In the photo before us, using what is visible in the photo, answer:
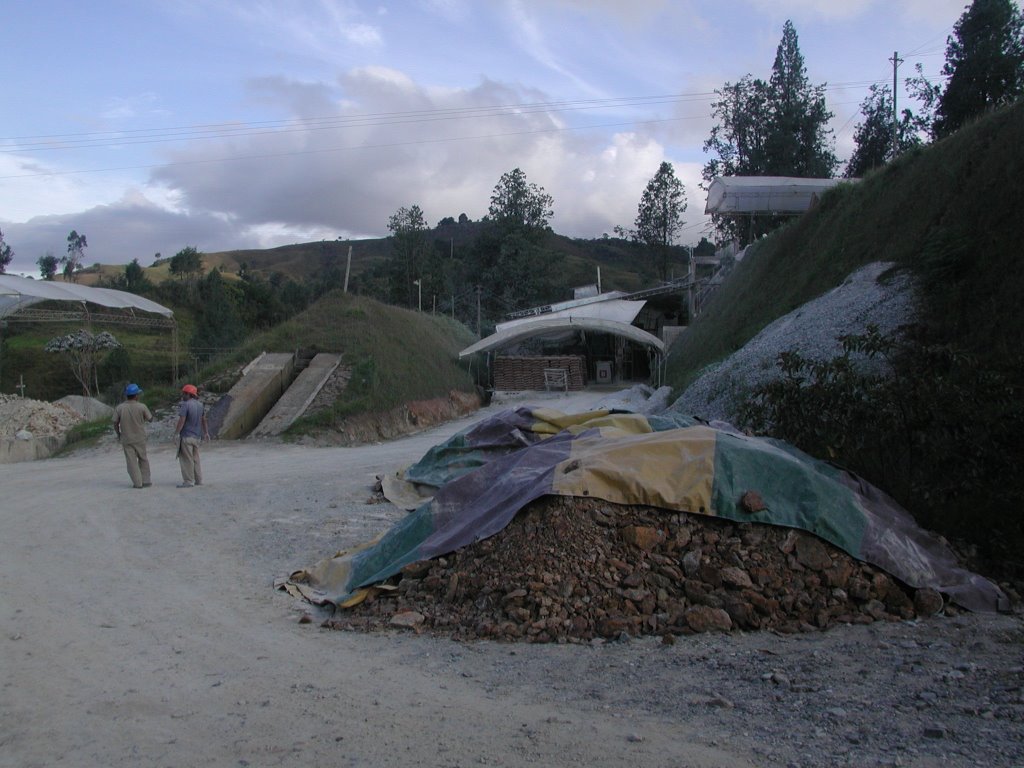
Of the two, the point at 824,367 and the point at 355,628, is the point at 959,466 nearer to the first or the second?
the point at 824,367

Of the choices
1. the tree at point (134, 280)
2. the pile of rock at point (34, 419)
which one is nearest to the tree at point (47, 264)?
the tree at point (134, 280)

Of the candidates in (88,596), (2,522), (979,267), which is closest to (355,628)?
Result: (88,596)

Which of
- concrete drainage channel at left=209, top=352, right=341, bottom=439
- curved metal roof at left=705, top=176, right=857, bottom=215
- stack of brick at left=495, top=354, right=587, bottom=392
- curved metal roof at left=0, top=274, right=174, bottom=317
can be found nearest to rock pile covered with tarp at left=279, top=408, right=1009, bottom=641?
concrete drainage channel at left=209, top=352, right=341, bottom=439

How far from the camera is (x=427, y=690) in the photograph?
5.03 metres

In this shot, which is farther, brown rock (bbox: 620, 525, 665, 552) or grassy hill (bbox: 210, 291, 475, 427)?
grassy hill (bbox: 210, 291, 475, 427)

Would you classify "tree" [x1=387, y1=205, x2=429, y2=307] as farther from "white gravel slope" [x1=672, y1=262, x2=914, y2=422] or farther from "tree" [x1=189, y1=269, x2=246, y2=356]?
"white gravel slope" [x1=672, y1=262, x2=914, y2=422]

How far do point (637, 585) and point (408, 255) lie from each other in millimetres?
44515

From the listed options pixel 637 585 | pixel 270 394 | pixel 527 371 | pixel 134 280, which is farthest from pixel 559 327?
pixel 134 280

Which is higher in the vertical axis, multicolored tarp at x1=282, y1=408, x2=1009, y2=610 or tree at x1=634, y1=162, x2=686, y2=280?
tree at x1=634, y1=162, x2=686, y2=280

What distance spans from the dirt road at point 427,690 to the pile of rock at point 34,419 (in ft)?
55.9

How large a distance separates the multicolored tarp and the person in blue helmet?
6015 millimetres

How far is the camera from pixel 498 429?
1198 centimetres

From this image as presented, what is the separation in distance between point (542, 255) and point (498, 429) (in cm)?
3992

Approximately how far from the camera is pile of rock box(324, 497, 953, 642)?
6.03m
